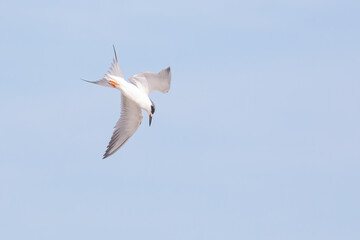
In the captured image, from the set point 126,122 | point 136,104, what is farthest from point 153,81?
point 126,122

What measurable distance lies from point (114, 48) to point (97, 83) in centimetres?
103

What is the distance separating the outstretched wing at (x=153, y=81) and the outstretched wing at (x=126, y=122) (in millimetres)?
579

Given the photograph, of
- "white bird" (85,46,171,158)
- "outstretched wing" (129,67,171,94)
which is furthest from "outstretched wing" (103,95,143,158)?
"outstretched wing" (129,67,171,94)

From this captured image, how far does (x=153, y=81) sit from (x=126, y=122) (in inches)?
55.7

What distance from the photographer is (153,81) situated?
56.0ft

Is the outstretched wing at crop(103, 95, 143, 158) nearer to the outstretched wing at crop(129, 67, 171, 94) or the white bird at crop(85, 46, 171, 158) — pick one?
the white bird at crop(85, 46, 171, 158)

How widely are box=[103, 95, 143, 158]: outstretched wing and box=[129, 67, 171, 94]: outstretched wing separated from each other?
22.8 inches

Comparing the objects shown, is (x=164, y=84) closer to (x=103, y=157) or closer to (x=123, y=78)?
(x=123, y=78)

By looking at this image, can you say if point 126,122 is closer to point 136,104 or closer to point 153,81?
point 136,104

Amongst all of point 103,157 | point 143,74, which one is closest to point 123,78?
point 143,74

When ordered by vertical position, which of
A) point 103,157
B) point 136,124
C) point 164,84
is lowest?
point 103,157

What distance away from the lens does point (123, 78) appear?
53.2ft

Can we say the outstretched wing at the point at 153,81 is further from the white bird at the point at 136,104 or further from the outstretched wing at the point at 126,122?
the outstretched wing at the point at 126,122

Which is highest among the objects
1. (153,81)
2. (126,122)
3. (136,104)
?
(153,81)
